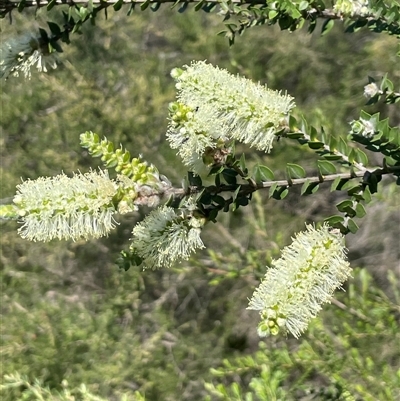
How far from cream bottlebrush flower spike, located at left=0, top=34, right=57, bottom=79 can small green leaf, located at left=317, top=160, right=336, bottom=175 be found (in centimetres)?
67

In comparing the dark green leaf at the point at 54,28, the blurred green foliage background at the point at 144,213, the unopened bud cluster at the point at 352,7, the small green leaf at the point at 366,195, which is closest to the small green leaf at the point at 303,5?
the unopened bud cluster at the point at 352,7

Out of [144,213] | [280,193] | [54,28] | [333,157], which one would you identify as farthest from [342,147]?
[144,213]

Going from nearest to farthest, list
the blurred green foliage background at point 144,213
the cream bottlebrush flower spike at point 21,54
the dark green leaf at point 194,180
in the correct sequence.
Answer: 1. the dark green leaf at point 194,180
2. the cream bottlebrush flower spike at point 21,54
3. the blurred green foliage background at point 144,213

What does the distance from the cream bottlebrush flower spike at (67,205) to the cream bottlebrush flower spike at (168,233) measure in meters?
0.09

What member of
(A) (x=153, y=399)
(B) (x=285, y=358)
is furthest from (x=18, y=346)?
(B) (x=285, y=358)

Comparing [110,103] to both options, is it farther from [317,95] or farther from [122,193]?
[122,193]

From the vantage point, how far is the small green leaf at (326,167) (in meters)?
0.88

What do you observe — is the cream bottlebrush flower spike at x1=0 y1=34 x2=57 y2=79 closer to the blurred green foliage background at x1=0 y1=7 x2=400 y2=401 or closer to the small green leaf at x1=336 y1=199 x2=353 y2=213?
the small green leaf at x1=336 y1=199 x2=353 y2=213

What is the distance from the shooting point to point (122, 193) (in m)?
0.77

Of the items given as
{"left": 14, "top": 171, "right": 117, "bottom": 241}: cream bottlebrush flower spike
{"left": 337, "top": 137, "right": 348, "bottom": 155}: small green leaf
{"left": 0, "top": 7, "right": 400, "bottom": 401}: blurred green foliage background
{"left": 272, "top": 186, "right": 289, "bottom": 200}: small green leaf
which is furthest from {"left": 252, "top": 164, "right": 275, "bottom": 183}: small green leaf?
{"left": 0, "top": 7, "right": 400, "bottom": 401}: blurred green foliage background

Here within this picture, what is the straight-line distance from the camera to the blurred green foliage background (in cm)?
277

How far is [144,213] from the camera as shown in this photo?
313 centimetres

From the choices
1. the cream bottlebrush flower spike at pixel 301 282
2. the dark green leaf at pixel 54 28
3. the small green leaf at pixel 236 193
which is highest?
the dark green leaf at pixel 54 28

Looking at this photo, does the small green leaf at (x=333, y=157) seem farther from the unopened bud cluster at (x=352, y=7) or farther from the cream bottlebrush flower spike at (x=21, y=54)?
the cream bottlebrush flower spike at (x=21, y=54)
